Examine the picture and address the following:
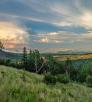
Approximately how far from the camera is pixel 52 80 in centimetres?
3061

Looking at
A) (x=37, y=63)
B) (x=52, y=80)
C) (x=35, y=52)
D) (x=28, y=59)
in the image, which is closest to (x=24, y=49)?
(x=35, y=52)

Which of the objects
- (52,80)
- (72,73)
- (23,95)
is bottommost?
Result: (72,73)

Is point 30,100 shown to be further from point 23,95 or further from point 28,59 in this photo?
point 28,59

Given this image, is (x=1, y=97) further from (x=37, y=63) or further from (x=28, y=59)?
(x=28, y=59)

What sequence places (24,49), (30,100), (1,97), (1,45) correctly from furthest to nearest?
(24,49) < (1,45) < (30,100) < (1,97)

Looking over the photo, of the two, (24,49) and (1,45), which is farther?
(24,49)

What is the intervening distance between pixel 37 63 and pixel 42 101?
136 meters

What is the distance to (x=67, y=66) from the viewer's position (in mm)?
161875

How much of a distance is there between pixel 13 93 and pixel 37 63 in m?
136

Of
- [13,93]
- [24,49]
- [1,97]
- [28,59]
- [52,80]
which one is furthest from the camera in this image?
[24,49]

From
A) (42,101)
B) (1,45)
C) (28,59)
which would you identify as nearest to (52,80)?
(42,101)

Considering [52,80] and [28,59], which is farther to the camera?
[28,59]

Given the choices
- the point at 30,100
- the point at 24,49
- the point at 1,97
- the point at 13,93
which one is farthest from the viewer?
the point at 24,49

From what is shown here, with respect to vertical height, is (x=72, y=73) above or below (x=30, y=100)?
below
